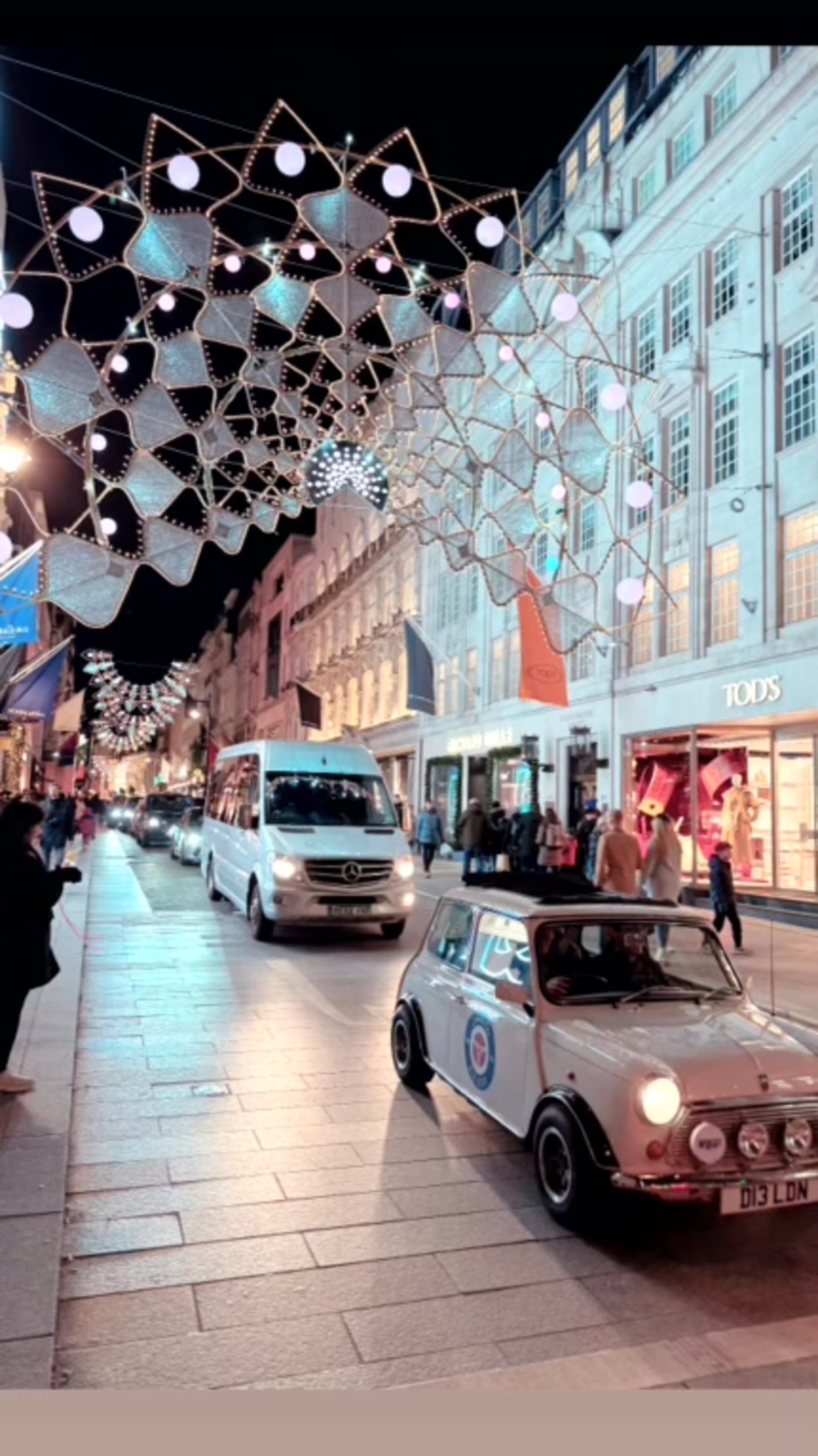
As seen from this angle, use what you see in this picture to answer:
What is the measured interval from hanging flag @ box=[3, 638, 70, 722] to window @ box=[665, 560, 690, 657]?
13096 mm

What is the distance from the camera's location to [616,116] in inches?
979

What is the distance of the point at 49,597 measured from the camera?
8.54 meters

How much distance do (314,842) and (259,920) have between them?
143cm

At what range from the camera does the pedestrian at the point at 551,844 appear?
678 inches

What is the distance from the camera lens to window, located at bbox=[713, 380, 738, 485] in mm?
19609

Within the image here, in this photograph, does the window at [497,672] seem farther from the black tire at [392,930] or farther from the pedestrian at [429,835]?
the black tire at [392,930]

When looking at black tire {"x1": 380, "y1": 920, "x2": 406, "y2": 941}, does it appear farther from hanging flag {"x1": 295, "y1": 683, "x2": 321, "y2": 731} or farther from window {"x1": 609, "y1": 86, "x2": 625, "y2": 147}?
hanging flag {"x1": 295, "y1": 683, "x2": 321, "y2": 731}

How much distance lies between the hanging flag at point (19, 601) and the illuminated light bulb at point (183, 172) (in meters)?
8.81

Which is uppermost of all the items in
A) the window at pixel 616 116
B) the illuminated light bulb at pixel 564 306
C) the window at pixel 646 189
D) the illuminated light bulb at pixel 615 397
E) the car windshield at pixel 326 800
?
the window at pixel 616 116

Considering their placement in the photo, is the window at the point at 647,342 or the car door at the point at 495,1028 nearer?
the car door at the point at 495,1028

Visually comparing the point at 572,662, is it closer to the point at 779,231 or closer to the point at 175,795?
the point at 779,231

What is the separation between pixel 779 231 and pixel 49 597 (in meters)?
17.1

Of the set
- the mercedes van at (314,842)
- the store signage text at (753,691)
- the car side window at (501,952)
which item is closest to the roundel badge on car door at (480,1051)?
the car side window at (501,952)

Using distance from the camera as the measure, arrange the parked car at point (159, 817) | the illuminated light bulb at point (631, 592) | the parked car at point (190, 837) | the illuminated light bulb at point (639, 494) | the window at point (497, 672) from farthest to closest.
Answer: the parked car at point (159, 817)
the window at point (497, 672)
the parked car at point (190, 837)
the illuminated light bulb at point (631, 592)
the illuminated light bulb at point (639, 494)
